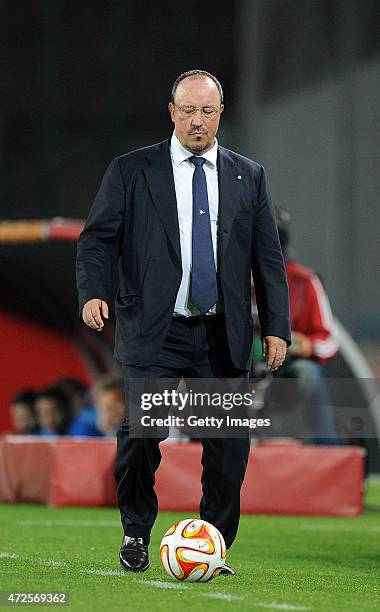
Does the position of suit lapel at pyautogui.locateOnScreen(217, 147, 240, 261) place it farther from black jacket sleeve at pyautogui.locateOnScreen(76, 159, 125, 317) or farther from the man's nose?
black jacket sleeve at pyautogui.locateOnScreen(76, 159, 125, 317)

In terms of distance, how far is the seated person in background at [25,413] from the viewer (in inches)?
496

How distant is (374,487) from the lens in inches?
517

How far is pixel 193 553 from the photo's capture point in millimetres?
4965

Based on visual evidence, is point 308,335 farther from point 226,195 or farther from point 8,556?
point 226,195

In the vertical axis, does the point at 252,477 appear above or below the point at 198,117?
below

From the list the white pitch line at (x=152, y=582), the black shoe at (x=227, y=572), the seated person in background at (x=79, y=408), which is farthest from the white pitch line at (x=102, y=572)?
the seated person in background at (x=79, y=408)

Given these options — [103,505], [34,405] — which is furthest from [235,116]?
[103,505]

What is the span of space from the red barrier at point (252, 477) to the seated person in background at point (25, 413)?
3.12 metres

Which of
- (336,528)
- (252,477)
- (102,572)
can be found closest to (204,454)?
(102,572)

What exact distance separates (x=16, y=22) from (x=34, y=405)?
4693 millimetres

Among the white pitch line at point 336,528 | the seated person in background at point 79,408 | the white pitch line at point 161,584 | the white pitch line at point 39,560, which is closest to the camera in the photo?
the white pitch line at point 161,584

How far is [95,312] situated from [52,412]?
23.1 feet

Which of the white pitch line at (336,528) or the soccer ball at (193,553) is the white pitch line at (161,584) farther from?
the white pitch line at (336,528)

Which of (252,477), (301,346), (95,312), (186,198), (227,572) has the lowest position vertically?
(252,477)
